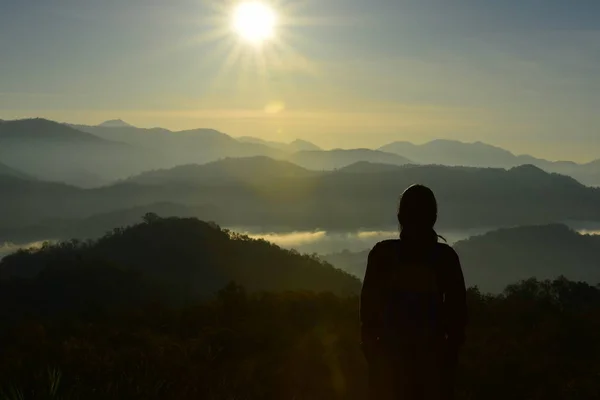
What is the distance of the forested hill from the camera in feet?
296

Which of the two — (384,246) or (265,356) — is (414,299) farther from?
(265,356)

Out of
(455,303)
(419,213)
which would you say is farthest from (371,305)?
(419,213)

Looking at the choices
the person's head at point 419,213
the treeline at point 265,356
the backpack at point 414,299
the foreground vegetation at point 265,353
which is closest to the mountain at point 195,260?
the foreground vegetation at point 265,353

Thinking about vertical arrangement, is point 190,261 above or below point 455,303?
below

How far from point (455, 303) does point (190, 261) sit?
100043mm

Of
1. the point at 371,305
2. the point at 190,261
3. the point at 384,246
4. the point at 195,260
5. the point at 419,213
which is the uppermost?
the point at 419,213

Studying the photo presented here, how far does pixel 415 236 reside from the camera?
4.14m

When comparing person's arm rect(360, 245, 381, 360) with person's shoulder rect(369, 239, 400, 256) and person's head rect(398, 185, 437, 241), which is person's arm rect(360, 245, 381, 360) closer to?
person's shoulder rect(369, 239, 400, 256)

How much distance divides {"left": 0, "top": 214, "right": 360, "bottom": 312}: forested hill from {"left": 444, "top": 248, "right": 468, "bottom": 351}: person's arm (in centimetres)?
7897

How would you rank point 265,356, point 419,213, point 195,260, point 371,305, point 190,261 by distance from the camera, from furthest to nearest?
1. point 190,261
2. point 195,260
3. point 265,356
4. point 371,305
5. point 419,213

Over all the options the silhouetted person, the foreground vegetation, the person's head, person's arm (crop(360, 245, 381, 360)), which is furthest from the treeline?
the person's head

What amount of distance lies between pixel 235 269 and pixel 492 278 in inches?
5036

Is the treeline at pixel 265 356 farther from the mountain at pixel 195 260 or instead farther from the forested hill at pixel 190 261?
the mountain at pixel 195 260

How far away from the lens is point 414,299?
4.18 meters
